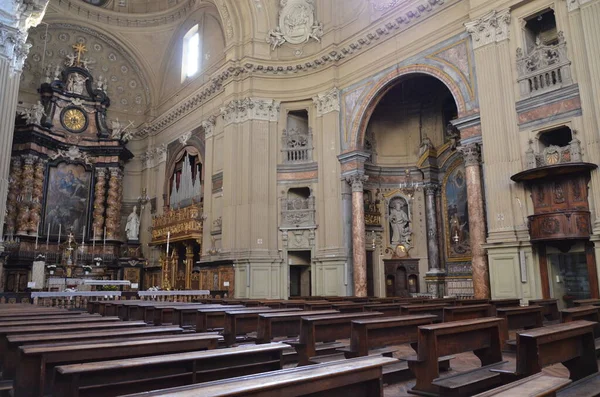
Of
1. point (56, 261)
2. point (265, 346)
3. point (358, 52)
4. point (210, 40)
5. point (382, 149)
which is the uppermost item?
point (210, 40)

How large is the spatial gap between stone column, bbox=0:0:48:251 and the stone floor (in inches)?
438

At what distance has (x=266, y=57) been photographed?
18281 millimetres

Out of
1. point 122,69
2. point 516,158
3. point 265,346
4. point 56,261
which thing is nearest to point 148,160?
point 122,69

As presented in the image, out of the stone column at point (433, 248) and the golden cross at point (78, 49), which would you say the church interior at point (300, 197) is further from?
the golden cross at point (78, 49)

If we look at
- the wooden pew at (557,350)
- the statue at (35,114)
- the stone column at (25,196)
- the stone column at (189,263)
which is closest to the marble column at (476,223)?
the wooden pew at (557,350)

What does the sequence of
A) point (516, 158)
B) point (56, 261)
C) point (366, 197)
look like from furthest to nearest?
1. point (56, 261)
2. point (366, 197)
3. point (516, 158)

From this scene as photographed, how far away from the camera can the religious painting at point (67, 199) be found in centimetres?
2161

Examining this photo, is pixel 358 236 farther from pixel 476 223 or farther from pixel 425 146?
pixel 425 146

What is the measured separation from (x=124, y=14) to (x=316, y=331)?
81.2 ft

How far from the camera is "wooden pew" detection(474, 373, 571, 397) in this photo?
2.13 m

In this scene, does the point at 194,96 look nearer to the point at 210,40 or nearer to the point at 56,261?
the point at 210,40

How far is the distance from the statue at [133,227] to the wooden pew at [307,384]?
22.4 metres

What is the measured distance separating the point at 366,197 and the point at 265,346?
14.7 m

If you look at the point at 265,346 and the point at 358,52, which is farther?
the point at 358,52
